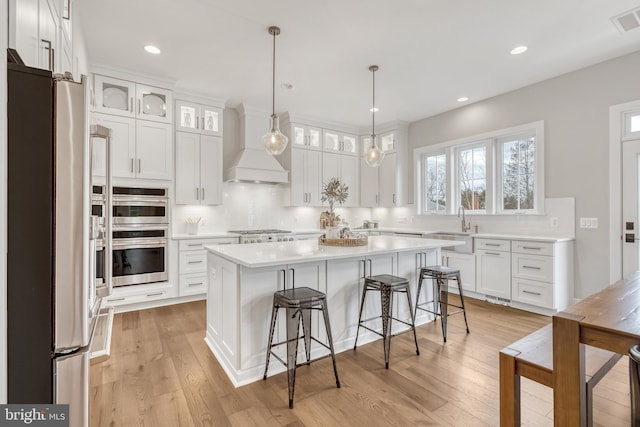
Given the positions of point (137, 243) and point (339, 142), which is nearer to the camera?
point (137, 243)

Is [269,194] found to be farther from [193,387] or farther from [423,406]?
[423,406]

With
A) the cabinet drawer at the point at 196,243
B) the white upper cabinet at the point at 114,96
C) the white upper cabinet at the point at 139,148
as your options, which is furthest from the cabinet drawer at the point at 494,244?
the white upper cabinet at the point at 114,96

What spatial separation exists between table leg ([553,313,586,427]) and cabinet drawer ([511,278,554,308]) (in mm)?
2902

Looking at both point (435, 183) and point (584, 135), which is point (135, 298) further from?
point (584, 135)

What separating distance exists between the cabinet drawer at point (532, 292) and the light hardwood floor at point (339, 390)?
3.24 feet

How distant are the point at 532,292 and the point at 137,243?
500 cm

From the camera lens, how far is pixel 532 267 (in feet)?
12.3

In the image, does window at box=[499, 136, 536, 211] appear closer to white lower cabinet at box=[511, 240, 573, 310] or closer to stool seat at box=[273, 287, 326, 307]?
white lower cabinet at box=[511, 240, 573, 310]

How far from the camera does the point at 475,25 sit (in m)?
2.85

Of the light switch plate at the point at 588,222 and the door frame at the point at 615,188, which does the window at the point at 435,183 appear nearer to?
the light switch plate at the point at 588,222

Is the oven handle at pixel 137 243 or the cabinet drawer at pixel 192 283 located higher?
the oven handle at pixel 137 243

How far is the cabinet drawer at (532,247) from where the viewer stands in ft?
11.9

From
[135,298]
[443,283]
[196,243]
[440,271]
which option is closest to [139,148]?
[196,243]

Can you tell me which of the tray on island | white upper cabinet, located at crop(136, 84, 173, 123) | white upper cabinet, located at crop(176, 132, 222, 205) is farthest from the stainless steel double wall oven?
the tray on island
